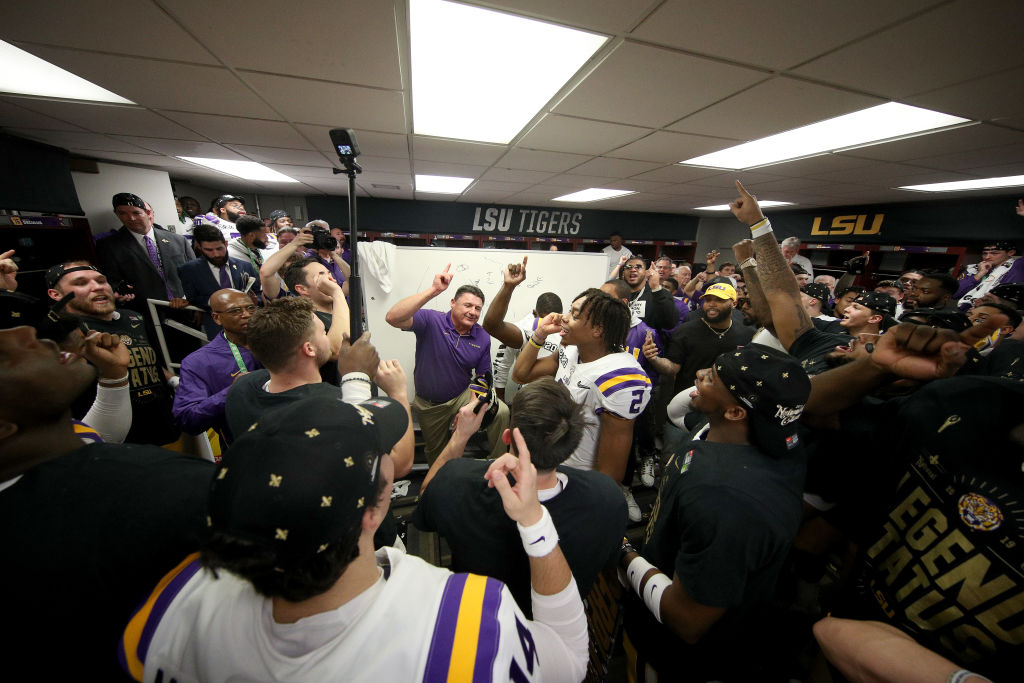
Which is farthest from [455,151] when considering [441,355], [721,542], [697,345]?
[721,542]

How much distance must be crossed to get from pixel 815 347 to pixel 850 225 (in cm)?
719

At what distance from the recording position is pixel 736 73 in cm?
173

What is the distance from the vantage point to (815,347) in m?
1.78

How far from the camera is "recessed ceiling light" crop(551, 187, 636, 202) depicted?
556 centimetres

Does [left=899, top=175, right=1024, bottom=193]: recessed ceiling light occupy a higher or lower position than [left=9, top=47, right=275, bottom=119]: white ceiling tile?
higher

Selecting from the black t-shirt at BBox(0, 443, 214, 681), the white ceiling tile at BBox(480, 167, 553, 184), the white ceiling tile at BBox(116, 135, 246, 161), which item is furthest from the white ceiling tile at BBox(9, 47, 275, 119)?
the white ceiling tile at BBox(480, 167, 553, 184)

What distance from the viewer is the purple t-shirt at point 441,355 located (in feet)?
8.28

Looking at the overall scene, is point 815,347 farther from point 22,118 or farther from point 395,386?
point 22,118

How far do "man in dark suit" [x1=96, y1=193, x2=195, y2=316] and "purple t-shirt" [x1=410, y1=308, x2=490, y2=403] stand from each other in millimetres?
2830

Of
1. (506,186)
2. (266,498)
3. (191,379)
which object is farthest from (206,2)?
(506,186)

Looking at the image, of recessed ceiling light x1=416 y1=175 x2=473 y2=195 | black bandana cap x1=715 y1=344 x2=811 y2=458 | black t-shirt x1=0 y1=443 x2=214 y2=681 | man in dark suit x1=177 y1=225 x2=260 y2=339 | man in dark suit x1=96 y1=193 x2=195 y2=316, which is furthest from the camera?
recessed ceiling light x1=416 y1=175 x2=473 y2=195

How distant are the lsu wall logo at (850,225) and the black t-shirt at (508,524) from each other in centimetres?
853

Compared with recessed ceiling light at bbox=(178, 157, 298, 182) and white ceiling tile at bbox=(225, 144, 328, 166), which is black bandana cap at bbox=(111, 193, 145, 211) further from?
recessed ceiling light at bbox=(178, 157, 298, 182)

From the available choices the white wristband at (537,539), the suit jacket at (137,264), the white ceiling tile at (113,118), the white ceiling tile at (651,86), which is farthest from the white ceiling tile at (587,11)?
the suit jacket at (137,264)
